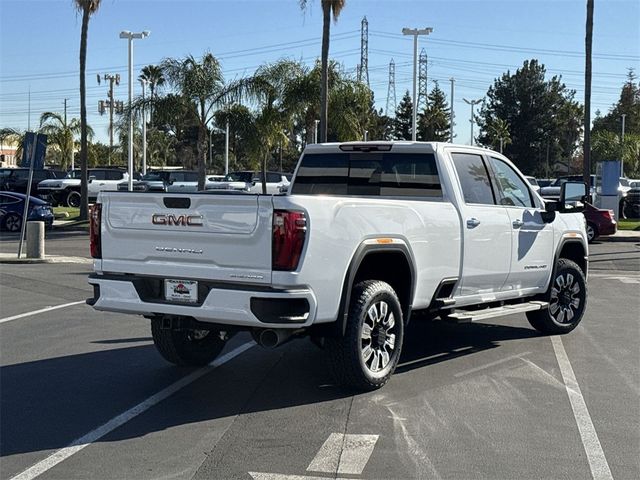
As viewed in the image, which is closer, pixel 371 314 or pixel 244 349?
pixel 371 314

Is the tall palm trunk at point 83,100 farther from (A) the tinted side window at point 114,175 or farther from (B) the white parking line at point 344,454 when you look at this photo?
(B) the white parking line at point 344,454

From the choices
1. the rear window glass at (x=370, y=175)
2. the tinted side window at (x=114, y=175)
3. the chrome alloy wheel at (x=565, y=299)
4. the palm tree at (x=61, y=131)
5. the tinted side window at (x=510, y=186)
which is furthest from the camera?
the palm tree at (x=61, y=131)

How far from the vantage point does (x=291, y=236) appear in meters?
5.60

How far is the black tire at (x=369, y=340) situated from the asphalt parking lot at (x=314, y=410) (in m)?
0.17

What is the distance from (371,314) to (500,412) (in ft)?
4.09

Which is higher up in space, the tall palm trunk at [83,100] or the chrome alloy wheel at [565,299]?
the tall palm trunk at [83,100]

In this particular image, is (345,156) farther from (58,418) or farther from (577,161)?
Result: (577,161)

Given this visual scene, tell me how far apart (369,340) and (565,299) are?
3656mm

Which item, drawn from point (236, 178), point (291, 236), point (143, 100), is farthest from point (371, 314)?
point (236, 178)

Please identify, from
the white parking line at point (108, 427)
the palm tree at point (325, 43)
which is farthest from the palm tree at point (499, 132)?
the white parking line at point (108, 427)

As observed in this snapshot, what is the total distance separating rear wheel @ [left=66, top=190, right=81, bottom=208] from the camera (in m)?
36.7

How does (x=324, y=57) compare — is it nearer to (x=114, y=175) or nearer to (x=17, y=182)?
(x=114, y=175)

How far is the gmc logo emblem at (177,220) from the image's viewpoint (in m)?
5.94

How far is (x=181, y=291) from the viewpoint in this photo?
19.8 ft
